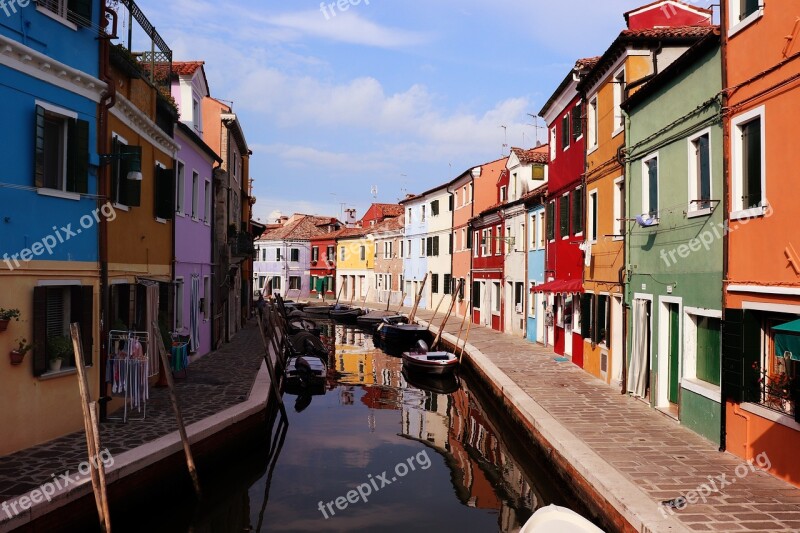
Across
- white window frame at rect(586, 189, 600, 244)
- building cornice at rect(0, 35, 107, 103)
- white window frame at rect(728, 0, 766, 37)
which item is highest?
white window frame at rect(728, 0, 766, 37)

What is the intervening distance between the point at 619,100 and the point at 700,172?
5.16 meters

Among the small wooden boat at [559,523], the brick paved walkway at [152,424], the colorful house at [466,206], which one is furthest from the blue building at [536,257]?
the small wooden boat at [559,523]

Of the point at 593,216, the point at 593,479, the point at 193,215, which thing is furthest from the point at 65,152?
the point at 593,216

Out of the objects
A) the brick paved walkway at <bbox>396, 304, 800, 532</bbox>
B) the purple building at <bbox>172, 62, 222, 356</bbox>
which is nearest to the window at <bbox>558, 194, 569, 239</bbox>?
the brick paved walkway at <bbox>396, 304, 800, 532</bbox>

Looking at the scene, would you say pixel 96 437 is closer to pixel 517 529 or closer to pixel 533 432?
pixel 517 529

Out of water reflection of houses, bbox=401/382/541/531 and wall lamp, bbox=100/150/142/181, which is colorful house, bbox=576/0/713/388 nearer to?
water reflection of houses, bbox=401/382/541/531

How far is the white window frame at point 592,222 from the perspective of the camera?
18.4 meters

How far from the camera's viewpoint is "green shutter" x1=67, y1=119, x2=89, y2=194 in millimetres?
10789

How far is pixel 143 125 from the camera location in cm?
1409

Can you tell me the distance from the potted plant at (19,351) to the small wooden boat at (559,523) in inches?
300

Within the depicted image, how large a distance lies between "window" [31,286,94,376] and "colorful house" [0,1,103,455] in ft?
0.05

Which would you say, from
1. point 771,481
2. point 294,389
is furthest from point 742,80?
point 294,389

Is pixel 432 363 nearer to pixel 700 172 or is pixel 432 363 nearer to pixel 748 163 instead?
pixel 700 172

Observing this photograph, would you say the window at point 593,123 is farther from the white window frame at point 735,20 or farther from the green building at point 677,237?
the white window frame at point 735,20
